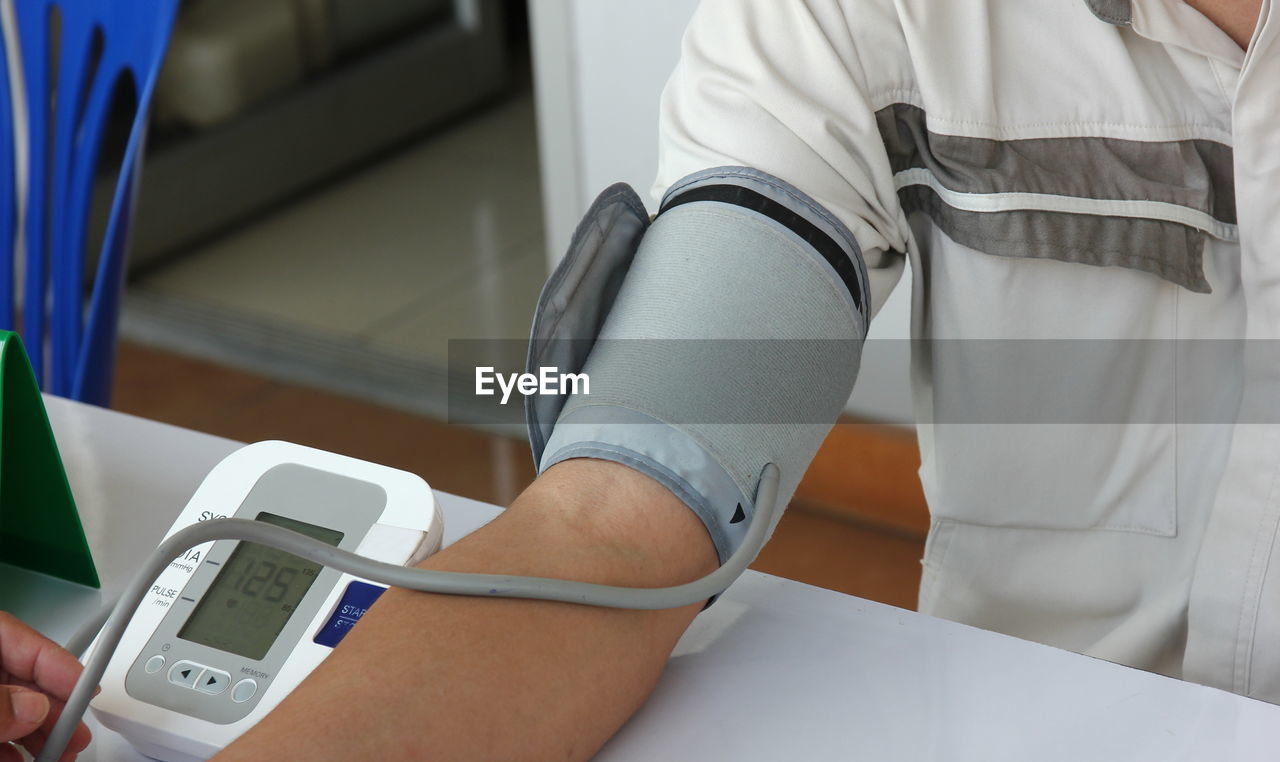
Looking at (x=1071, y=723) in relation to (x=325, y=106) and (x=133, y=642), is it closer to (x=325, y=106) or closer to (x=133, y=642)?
(x=133, y=642)

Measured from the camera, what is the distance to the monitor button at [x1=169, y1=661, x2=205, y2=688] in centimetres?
59

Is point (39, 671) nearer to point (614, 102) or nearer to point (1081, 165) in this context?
point (1081, 165)

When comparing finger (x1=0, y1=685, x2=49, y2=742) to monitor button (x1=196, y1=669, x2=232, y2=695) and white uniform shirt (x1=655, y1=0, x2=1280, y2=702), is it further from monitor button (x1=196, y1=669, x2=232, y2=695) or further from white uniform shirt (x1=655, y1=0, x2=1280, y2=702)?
white uniform shirt (x1=655, y1=0, x2=1280, y2=702)

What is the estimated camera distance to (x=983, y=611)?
34.5 inches

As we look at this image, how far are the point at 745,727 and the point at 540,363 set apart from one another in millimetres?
213

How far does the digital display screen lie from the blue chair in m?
0.54

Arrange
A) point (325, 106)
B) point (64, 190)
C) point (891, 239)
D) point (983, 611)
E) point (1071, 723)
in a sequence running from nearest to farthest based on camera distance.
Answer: point (1071, 723)
point (891, 239)
point (983, 611)
point (64, 190)
point (325, 106)

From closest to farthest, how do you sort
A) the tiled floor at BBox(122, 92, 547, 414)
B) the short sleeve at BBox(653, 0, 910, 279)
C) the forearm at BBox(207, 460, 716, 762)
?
the forearm at BBox(207, 460, 716, 762) < the short sleeve at BBox(653, 0, 910, 279) < the tiled floor at BBox(122, 92, 547, 414)

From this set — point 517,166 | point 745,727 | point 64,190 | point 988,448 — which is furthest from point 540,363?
point 517,166

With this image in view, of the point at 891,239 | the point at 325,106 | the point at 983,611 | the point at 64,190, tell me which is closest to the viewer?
the point at 891,239

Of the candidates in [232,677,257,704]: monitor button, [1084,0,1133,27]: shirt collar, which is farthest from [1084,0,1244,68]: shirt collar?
[232,677,257,704]: monitor button

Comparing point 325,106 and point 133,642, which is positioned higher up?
point 133,642

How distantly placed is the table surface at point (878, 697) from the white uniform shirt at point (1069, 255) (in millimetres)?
227

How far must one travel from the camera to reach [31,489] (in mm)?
673
